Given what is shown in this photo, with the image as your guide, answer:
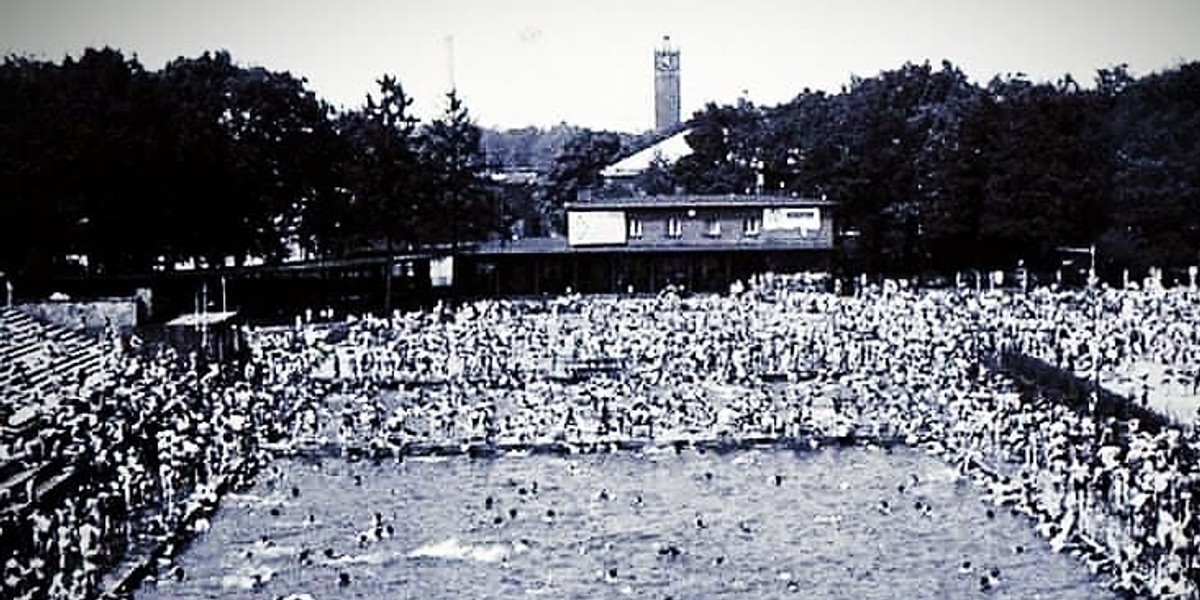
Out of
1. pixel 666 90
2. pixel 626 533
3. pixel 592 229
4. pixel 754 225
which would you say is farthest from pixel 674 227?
pixel 666 90

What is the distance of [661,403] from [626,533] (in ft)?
29.8

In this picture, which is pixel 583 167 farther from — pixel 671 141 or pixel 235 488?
pixel 235 488

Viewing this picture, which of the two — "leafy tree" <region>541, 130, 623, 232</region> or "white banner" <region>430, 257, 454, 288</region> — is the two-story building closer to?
"white banner" <region>430, 257, 454, 288</region>

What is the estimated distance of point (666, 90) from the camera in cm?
15375

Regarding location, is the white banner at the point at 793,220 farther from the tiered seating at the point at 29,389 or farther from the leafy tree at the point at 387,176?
the tiered seating at the point at 29,389

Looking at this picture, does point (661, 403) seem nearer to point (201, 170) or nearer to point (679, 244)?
point (201, 170)

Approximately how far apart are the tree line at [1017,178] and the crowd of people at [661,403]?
34.7ft

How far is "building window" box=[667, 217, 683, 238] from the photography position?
54594 millimetres

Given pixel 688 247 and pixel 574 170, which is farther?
pixel 574 170

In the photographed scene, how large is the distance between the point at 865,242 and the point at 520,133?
418ft

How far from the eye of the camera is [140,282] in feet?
136

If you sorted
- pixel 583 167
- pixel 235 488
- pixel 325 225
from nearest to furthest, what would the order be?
pixel 235 488 → pixel 325 225 → pixel 583 167

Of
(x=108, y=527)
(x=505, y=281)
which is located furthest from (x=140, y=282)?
(x=108, y=527)

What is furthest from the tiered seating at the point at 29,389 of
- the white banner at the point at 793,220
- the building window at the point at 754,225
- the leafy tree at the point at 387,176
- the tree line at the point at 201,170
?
the white banner at the point at 793,220
